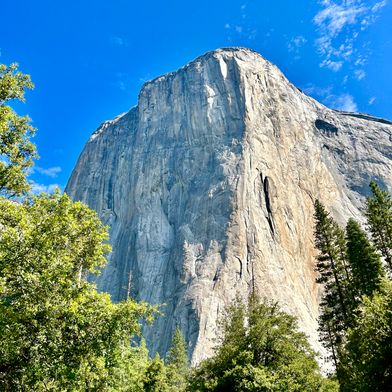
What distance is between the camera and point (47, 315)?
10102 millimetres

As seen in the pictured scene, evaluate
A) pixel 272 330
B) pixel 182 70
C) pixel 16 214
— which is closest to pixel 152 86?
pixel 182 70

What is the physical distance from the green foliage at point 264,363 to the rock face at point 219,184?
34.8 meters

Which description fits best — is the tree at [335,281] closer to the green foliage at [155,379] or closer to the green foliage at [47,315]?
the green foliage at [155,379]

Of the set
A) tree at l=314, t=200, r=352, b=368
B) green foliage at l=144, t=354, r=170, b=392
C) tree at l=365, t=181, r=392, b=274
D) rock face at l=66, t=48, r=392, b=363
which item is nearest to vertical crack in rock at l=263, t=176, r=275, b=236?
rock face at l=66, t=48, r=392, b=363

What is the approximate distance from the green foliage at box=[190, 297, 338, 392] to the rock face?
1370 inches

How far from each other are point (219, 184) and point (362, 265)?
176 ft

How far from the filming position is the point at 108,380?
42.7 feet

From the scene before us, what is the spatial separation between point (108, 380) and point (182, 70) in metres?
107

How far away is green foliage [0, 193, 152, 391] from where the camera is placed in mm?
9805

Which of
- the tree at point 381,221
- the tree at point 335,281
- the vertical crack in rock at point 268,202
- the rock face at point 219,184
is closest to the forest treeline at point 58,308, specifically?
the tree at point 335,281

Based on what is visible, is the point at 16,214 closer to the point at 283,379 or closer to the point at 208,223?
the point at 283,379

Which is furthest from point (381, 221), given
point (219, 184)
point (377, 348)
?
point (219, 184)

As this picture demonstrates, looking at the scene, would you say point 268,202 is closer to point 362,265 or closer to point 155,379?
point 362,265

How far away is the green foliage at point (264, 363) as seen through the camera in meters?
21.9
